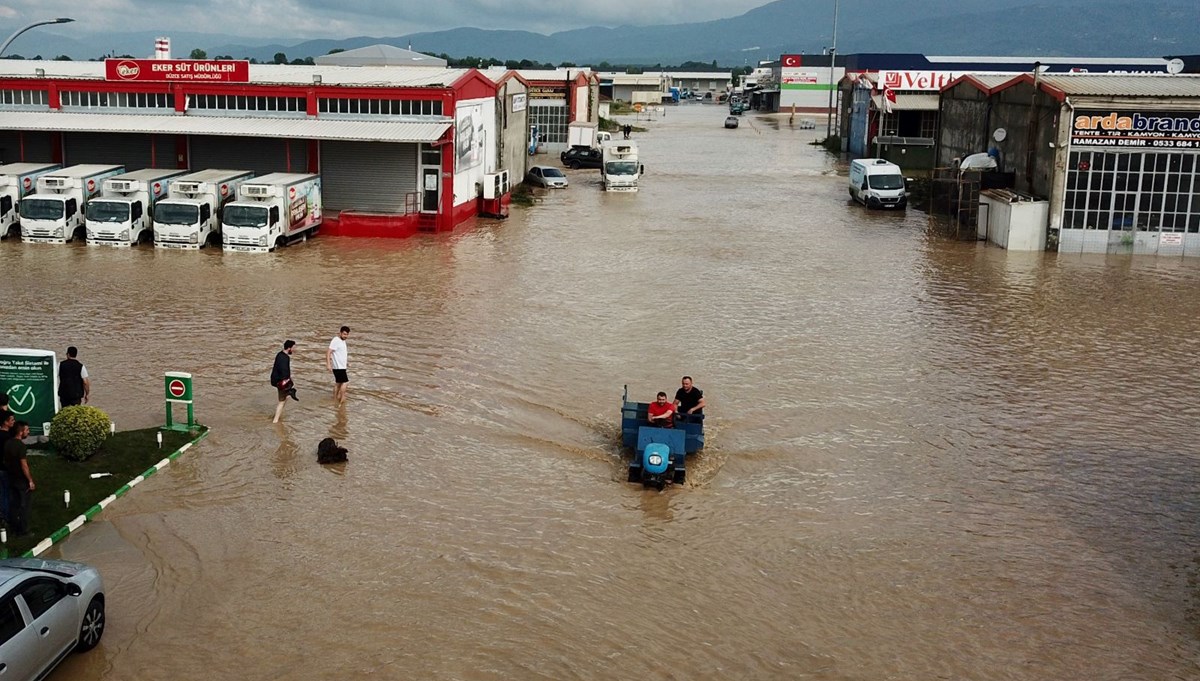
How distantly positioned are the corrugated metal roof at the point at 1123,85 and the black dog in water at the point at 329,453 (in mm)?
29014

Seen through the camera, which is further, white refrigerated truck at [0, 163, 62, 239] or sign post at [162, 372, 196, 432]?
white refrigerated truck at [0, 163, 62, 239]

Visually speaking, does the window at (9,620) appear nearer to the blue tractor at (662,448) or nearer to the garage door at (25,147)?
the blue tractor at (662,448)

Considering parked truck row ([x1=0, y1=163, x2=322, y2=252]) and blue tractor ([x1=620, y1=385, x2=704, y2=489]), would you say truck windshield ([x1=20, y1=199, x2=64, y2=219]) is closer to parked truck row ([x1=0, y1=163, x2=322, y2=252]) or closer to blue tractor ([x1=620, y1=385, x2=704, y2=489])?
parked truck row ([x1=0, y1=163, x2=322, y2=252])

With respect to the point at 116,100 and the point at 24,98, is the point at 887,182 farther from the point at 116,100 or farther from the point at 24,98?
the point at 24,98

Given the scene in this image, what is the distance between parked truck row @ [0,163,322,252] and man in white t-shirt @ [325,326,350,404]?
16.2m

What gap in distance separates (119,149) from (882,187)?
103 feet

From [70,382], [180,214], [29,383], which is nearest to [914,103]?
[180,214]

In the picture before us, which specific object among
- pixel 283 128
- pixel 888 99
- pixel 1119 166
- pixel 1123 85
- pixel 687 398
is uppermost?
pixel 888 99

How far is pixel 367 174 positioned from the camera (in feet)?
134

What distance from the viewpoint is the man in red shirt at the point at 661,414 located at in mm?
17359

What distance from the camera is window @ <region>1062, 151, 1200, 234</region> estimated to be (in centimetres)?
3684

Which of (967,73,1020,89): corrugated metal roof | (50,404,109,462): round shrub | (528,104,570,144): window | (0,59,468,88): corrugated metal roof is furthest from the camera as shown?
(528,104,570,144): window

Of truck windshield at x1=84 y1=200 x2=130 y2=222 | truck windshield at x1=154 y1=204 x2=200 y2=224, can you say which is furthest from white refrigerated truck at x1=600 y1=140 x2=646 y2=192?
truck windshield at x1=84 y1=200 x2=130 y2=222

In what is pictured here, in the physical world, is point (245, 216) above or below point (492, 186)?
below
